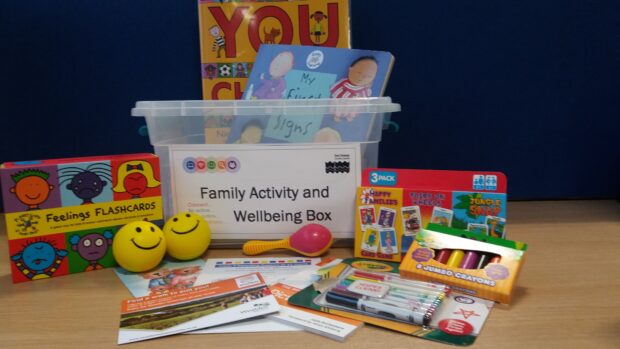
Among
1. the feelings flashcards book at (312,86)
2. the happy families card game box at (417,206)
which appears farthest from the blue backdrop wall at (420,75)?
the happy families card game box at (417,206)

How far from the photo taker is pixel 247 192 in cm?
78

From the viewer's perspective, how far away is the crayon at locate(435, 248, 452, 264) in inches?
25.6

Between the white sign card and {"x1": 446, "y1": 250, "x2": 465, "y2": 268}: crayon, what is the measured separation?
0.17 meters

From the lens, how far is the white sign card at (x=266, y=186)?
771 mm

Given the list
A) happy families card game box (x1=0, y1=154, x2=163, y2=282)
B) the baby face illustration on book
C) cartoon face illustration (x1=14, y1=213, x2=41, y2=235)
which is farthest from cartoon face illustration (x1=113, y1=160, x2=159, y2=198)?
the baby face illustration on book

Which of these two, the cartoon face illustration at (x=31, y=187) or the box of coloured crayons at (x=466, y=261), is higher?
the cartoon face illustration at (x=31, y=187)

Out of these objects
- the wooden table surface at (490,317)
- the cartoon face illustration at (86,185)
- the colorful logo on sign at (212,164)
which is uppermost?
the colorful logo on sign at (212,164)

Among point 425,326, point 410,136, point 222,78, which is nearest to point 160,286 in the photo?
point 425,326

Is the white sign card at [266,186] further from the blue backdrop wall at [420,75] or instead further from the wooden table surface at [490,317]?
the blue backdrop wall at [420,75]

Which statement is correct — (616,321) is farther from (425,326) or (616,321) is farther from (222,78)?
(222,78)

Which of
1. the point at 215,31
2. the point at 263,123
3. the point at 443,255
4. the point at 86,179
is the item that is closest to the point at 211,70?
the point at 215,31

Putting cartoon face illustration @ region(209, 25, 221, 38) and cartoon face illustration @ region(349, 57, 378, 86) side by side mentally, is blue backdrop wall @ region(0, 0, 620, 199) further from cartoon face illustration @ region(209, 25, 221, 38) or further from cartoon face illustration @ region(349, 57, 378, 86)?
cartoon face illustration @ region(349, 57, 378, 86)

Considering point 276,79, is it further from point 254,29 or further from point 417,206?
point 417,206

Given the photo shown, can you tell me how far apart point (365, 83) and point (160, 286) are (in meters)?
0.42
